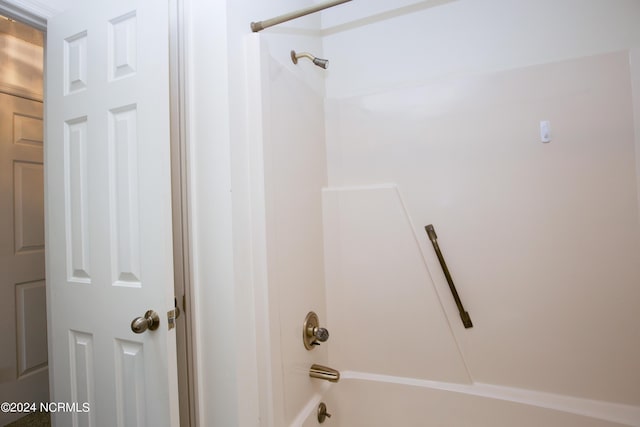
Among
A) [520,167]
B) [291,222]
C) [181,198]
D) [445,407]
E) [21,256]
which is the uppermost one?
[520,167]

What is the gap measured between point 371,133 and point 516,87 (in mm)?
711

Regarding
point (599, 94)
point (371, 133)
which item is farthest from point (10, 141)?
point (599, 94)

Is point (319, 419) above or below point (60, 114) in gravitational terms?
below

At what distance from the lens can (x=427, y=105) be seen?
145 cm

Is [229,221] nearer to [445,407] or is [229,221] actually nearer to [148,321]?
[148,321]

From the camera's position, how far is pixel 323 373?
129 centimetres

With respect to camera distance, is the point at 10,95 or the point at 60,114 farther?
the point at 10,95

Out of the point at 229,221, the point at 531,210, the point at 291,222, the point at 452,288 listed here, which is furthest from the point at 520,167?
the point at 229,221

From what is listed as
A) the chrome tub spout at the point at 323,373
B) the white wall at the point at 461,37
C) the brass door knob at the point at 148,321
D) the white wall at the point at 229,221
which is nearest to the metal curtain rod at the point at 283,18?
the white wall at the point at 229,221

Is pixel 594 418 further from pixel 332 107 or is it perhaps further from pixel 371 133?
pixel 332 107

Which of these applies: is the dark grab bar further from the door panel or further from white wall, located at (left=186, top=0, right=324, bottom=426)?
the door panel

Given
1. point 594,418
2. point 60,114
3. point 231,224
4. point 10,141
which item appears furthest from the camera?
point 10,141

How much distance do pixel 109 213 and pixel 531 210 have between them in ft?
5.82

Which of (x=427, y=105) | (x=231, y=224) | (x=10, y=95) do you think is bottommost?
(x=231, y=224)
